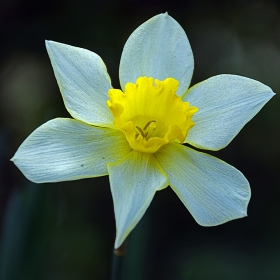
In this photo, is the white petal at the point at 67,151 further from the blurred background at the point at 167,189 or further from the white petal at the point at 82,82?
the blurred background at the point at 167,189

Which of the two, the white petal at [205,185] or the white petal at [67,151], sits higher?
the white petal at [67,151]

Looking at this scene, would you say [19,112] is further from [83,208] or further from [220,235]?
[220,235]

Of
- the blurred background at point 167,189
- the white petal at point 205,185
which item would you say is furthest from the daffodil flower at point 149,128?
the blurred background at point 167,189

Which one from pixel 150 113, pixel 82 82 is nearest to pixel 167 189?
pixel 150 113

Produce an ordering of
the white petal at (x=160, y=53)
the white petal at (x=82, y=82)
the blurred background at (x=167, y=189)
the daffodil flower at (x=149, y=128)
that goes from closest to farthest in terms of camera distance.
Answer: the daffodil flower at (x=149, y=128) → the white petal at (x=82, y=82) → the white petal at (x=160, y=53) → the blurred background at (x=167, y=189)

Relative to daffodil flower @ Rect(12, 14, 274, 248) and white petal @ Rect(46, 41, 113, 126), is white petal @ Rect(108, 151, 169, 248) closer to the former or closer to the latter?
daffodil flower @ Rect(12, 14, 274, 248)

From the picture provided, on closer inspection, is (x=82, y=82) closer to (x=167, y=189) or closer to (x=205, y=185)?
(x=205, y=185)

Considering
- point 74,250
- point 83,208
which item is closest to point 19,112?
point 83,208
